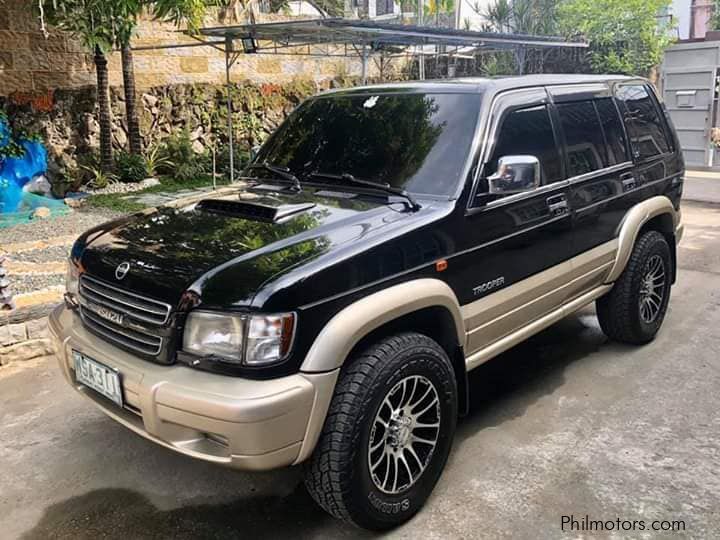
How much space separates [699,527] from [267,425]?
187 centimetres

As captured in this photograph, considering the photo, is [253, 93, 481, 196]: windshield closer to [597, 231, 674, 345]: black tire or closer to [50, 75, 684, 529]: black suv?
[50, 75, 684, 529]: black suv

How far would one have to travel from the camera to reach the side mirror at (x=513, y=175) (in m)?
3.06

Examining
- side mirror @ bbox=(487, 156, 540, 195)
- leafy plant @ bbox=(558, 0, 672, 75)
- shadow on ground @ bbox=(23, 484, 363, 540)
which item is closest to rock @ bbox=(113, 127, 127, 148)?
shadow on ground @ bbox=(23, 484, 363, 540)

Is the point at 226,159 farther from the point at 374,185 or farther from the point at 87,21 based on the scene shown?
the point at 374,185

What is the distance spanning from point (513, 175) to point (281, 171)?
1319mm

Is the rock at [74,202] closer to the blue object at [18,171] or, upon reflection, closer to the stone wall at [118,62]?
the blue object at [18,171]

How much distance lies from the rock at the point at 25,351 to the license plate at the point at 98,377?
1.82m

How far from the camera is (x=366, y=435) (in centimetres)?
251

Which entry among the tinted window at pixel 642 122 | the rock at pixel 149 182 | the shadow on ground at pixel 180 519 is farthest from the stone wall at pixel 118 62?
the shadow on ground at pixel 180 519

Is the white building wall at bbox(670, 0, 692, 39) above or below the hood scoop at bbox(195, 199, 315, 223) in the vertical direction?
above

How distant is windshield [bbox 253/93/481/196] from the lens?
3186 mm

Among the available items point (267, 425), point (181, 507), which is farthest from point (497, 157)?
point (181, 507)

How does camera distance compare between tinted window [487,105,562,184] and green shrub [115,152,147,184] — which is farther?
green shrub [115,152,147,184]

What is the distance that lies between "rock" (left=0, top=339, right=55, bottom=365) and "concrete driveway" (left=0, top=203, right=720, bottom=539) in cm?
12
